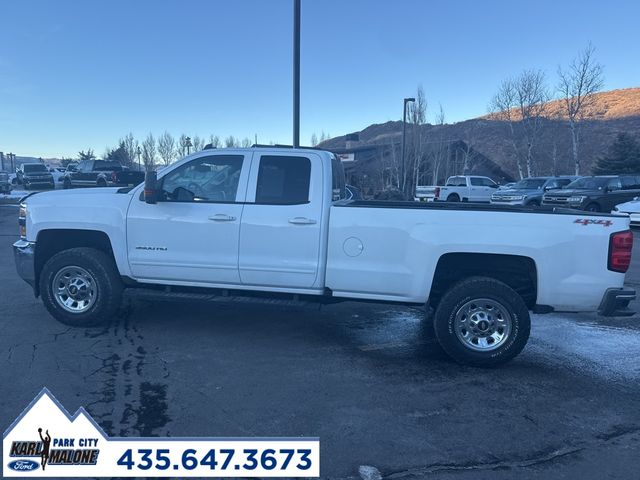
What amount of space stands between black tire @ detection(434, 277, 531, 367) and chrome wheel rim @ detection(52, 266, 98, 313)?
3.87 meters

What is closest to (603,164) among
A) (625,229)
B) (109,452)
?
(625,229)

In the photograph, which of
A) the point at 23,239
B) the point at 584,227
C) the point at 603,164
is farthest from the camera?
the point at 603,164

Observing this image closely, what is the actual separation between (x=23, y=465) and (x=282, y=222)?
10.3ft

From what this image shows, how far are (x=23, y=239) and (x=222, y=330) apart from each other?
8.41 ft

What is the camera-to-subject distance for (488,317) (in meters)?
5.20

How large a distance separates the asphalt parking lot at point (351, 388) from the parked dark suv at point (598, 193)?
16816 mm

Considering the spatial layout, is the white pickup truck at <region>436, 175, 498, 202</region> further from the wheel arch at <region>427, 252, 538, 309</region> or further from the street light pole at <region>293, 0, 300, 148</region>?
the wheel arch at <region>427, 252, 538, 309</region>

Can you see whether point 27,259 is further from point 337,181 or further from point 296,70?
point 296,70

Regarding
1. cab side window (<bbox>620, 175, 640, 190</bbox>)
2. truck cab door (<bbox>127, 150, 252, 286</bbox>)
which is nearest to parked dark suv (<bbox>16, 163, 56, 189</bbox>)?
cab side window (<bbox>620, 175, 640, 190</bbox>)

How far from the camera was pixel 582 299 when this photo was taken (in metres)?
5.07

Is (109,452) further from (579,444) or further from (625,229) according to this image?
(625,229)

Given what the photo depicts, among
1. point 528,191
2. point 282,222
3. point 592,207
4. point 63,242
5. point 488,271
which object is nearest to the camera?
point 488,271
